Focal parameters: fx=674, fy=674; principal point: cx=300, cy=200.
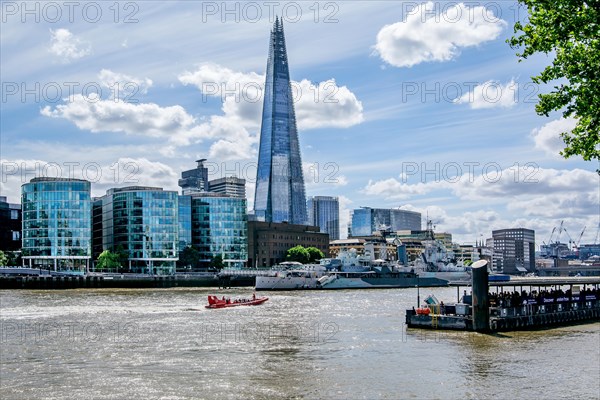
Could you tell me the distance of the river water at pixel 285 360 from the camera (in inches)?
1481

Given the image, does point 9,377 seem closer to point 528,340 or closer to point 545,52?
point 545,52

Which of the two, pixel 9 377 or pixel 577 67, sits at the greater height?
pixel 577 67

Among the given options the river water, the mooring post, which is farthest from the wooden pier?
the river water

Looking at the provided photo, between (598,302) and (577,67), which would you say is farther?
(598,302)

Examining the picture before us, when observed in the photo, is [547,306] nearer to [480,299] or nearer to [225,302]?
[480,299]

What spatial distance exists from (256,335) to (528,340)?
24.1 metres

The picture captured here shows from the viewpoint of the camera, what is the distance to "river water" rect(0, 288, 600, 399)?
3762 centimetres

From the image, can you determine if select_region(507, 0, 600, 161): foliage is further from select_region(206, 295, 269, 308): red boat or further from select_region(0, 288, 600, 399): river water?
select_region(206, 295, 269, 308): red boat

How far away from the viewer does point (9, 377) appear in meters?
41.6

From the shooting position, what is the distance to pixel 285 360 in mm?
47344

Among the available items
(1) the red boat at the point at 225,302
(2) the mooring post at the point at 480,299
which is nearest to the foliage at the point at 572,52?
(2) the mooring post at the point at 480,299

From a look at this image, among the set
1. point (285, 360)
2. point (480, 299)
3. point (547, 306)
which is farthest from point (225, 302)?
point (285, 360)

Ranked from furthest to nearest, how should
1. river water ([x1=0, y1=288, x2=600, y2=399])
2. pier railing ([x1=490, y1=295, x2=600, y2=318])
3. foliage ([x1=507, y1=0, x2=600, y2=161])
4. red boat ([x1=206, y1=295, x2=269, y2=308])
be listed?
red boat ([x1=206, y1=295, x2=269, y2=308]), pier railing ([x1=490, y1=295, x2=600, y2=318]), river water ([x1=0, y1=288, x2=600, y2=399]), foliage ([x1=507, y1=0, x2=600, y2=161])

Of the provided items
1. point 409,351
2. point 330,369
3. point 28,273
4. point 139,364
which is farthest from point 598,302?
point 28,273
